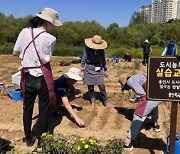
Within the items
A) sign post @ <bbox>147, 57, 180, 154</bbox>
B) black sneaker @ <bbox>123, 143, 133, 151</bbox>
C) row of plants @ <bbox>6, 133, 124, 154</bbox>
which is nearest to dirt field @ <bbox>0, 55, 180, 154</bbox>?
black sneaker @ <bbox>123, 143, 133, 151</bbox>

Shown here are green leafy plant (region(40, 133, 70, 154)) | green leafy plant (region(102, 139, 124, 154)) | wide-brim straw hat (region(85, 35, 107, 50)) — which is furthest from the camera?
wide-brim straw hat (region(85, 35, 107, 50))

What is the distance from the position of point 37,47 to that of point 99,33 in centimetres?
3221

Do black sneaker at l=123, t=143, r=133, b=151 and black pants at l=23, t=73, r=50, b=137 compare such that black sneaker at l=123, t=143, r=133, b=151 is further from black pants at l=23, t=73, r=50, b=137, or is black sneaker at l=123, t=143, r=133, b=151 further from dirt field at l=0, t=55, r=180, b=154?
black pants at l=23, t=73, r=50, b=137

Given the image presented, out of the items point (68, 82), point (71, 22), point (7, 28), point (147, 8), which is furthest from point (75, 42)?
point (147, 8)

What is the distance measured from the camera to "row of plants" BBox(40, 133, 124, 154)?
3.11 metres

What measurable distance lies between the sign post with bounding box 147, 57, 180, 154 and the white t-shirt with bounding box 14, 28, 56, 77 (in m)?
1.17

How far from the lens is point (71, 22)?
36.9 meters

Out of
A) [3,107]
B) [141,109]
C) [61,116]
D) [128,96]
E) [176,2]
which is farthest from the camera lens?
[176,2]

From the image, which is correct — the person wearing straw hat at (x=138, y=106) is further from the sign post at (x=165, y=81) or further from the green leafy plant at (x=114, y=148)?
the sign post at (x=165, y=81)

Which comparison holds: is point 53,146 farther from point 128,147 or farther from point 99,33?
point 99,33

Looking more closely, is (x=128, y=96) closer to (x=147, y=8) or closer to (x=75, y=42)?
(x=75, y=42)

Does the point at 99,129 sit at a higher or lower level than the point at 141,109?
lower

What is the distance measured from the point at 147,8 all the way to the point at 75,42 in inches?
3040

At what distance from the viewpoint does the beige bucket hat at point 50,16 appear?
344cm
